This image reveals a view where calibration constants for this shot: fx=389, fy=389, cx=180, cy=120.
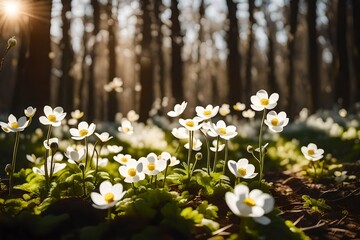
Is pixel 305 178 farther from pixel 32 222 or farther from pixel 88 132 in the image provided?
pixel 32 222

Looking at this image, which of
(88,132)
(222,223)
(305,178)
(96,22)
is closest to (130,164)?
(88,132)

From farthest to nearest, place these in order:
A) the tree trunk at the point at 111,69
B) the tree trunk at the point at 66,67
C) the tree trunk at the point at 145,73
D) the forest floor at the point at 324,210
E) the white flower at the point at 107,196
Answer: the tree trunk at the point at 111,69 < the tree trunk at the point at 66,67 < the tree trunk at the point at 145,73 < the forest floor at the point at 324,210 < the white flower at the point at 107,196

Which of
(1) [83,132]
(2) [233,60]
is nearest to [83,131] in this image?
(1) [83,132]

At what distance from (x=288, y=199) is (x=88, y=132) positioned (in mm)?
1805

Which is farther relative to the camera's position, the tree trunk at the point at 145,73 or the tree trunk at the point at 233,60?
the tree trunk at the point at 233,60

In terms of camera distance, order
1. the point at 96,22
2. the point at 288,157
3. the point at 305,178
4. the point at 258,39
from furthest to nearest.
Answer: the point at 258,39 → the point at 96,22 → the point at 288,157 → the point at 305,178

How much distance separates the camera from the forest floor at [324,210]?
270 cm

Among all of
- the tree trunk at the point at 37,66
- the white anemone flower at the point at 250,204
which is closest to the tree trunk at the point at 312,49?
the tree trunk at the point at 37,66

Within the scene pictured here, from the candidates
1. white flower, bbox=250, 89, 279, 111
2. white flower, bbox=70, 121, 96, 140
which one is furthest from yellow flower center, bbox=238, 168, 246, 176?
white flower, bbox=70, 121, 96, 140

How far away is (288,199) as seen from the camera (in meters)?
3.40

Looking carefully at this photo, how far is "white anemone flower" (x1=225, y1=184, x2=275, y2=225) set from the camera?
2.19 metres

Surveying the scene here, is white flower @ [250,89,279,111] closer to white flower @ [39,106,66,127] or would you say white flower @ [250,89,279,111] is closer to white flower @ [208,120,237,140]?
white flower @ [208,120,237,140]

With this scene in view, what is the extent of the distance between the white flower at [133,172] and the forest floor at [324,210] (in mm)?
1023

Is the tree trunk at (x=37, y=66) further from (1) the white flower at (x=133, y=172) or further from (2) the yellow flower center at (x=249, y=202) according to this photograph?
(2) the yellow flower center at (x=249, y=202)
